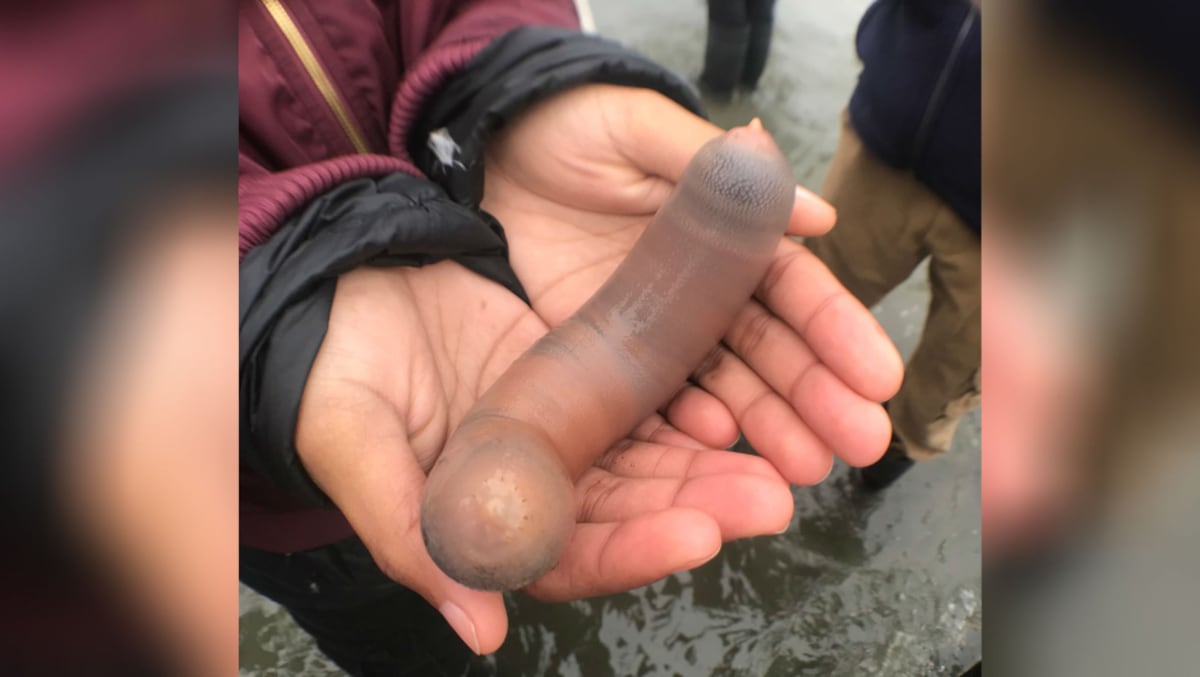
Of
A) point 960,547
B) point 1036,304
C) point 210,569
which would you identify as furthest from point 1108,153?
point 960,547

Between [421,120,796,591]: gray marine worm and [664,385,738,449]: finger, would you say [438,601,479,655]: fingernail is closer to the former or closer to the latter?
[421,120,796,591]: gray marine worm

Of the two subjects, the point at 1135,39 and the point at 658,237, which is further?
the point at 658,237

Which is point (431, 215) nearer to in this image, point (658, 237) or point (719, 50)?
point (658, 237)

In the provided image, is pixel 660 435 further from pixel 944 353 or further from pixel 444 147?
pixel 944 353

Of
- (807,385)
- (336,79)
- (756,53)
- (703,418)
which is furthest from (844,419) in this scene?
(756,53)

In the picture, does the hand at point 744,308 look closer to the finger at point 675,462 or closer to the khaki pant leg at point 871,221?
the finger at point 675,462
